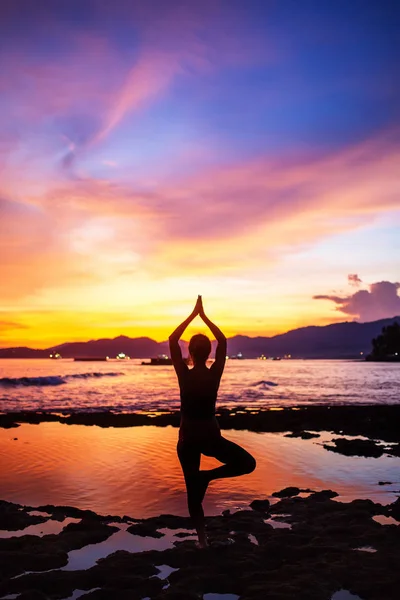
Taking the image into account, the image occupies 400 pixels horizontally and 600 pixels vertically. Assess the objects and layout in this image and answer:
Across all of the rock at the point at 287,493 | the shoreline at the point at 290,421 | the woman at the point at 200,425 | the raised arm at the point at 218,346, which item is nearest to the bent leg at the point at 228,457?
the woman at the point at 200,425

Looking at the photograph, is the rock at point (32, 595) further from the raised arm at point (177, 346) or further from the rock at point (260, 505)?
the rock at point (260, 505)

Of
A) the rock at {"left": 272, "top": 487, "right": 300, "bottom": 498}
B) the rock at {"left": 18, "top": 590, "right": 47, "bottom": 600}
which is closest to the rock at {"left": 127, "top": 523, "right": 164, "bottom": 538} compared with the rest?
the rock at {"left": 18, "top": 590, "right": 47, "bottom": 600}

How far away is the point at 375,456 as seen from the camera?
14047 millimetres

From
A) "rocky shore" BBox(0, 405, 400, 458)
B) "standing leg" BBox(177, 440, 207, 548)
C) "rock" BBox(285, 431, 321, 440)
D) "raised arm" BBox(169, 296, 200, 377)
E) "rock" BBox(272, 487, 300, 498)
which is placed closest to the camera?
A: "standing leg" BBox(177, 440, 207, 548)

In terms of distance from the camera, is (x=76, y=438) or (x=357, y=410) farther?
(x=357, y=410)

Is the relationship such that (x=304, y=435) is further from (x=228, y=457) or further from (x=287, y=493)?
(x=228, y=457)

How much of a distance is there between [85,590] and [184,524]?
2595 millimetres

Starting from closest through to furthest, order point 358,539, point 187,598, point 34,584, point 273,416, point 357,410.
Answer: point 187,598, point 34,584, point 358,539, point 273,416, point 357,410

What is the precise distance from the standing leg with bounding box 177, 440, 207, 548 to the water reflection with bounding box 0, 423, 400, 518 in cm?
228

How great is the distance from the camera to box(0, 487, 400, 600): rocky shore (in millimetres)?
5285

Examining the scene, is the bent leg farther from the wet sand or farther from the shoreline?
the shoreline

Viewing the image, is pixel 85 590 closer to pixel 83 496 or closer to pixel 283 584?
pixel 283 584

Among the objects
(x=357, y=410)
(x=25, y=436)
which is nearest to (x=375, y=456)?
(x=25, y=436)

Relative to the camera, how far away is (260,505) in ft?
28.8
